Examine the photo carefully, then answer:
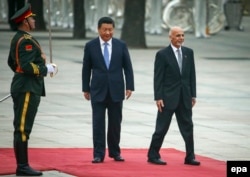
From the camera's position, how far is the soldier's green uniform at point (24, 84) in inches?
544

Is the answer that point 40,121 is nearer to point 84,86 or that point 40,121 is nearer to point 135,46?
point 84,86

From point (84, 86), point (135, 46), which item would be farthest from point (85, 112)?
point (135, 46)

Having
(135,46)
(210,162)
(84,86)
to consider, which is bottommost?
(135,46)

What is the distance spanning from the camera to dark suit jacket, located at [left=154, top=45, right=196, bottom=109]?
49.4ft

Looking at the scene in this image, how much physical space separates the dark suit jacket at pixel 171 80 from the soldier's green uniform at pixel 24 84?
1.75 metres

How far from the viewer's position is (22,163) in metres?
13.8

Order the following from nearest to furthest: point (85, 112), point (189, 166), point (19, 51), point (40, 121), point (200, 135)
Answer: point (19, 51) < point (189, 166) < point (200, 135) < point (40, 121) < point (85, 112)

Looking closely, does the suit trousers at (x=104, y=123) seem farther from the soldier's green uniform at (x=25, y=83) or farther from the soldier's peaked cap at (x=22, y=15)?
the soldier's peaked cap at (x=22, y=15)

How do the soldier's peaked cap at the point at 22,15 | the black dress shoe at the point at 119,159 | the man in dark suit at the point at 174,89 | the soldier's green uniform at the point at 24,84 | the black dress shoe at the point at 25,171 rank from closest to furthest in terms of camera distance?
1. the black dress shoe at the point at 25,171
2. the soldier's green uniform at the point at 24,84
3. the soldier's peaked cap at the point at 22,15
4. the man in dark suit at the point at 174,89
5. the black dress shoe at the point at 119,159

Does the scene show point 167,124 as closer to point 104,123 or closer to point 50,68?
point 104,123

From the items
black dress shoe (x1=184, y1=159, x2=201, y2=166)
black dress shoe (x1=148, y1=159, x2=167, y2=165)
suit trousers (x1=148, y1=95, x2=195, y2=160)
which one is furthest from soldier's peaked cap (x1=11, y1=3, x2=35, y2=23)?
black dress shoe (x1=184, y1=159, x2=201, y2=166)

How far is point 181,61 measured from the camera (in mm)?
15164

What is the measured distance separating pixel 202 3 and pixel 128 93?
33857mm

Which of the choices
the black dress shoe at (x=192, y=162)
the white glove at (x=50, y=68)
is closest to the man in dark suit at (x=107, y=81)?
the black dress shoe at (x=192, y=162)
